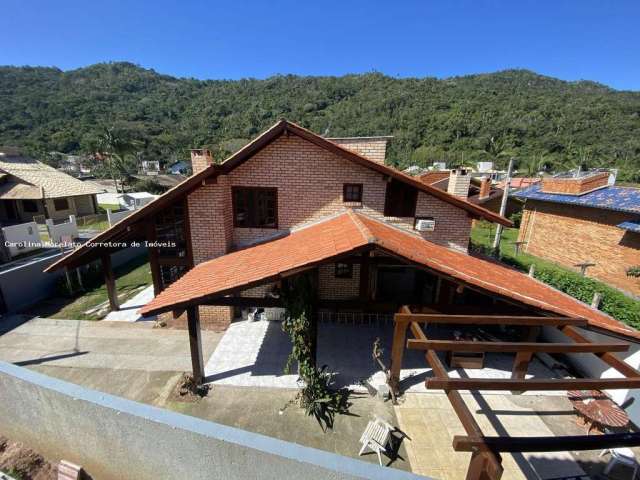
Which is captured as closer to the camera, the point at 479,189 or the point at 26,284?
the point at 26,284

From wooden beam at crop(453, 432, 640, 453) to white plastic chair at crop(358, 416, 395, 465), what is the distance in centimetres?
267

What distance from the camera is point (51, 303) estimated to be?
1161 centimetres

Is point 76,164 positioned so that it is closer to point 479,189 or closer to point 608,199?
point 479,189

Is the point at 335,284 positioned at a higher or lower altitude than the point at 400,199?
lower

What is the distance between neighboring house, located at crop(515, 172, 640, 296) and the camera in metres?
13.9

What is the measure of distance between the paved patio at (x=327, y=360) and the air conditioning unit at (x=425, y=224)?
12.5 ft

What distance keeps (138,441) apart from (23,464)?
9.53 ft

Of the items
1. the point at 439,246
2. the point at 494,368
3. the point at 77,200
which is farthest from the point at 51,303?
the point at 77,200

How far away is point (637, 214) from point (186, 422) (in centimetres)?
2010

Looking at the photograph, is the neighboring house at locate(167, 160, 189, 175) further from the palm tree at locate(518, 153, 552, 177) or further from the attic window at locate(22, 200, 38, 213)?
the palm tree at locate(518, 153, 552, 177)

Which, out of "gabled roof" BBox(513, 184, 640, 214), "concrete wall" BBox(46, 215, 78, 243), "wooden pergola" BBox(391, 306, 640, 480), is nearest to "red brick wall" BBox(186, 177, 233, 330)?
"wooden pergola" BBox(391, 306, 640, 480)

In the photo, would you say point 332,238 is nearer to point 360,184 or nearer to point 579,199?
point 360,184

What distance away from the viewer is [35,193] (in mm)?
22703

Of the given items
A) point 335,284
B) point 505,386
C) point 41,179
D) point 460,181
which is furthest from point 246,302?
point 41,179
